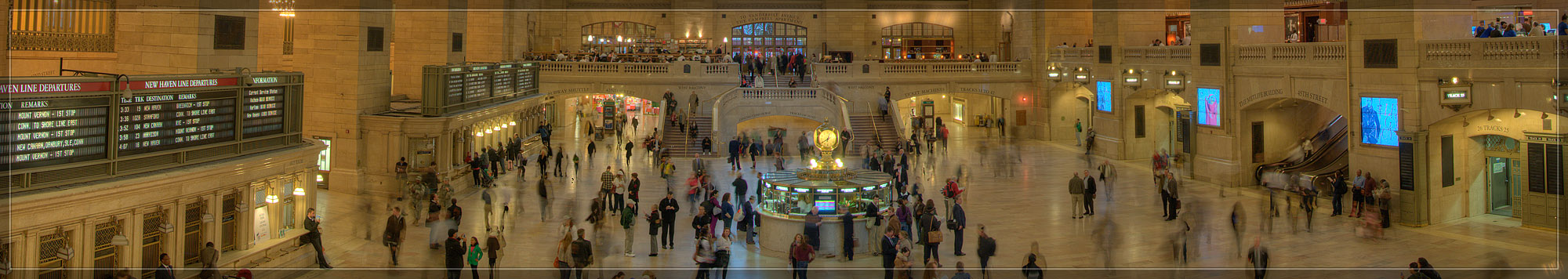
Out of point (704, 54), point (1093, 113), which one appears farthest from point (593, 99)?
point (1093, 113)

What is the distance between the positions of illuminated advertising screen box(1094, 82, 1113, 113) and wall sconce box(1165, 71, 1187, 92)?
4.30 metres

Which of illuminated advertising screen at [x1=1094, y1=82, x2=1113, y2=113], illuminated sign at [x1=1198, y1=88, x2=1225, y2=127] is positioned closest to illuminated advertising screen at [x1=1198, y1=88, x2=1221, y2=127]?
illuminated sign at [x1=1198, y1=88, x2=1225, y2=127]

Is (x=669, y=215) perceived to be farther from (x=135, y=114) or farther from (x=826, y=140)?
(x=135, y=114)

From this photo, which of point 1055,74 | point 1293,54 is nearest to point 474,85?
point 1293,54

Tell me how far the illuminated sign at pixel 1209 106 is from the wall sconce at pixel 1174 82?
2.17 feet

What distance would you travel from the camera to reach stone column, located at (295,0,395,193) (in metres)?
21.2

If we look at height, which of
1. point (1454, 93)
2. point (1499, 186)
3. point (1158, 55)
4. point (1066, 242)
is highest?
point (1158, 55)

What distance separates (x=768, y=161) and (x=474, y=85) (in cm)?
867

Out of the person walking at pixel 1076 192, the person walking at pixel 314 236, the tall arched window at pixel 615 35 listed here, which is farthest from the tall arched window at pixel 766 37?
the person walking at pixel 314 236

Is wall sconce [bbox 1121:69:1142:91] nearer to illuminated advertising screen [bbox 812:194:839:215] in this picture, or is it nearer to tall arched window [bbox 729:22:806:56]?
illuminated advertising screen [bbox 812:194:839:215]

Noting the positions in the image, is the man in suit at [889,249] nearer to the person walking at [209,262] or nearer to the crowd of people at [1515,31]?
the person walking at [209,262]

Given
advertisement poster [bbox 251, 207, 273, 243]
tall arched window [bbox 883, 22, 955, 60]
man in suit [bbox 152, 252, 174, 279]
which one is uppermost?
tall arched window [bbox 883, 22, 955, 60]

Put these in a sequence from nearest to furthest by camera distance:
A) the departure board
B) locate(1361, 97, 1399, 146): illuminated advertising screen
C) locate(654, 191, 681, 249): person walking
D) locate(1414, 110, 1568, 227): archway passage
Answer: the departure board < locate(654, 191, 681, 249): person walking < locate(1414, 110, 1568, 227): archway passage < locate(1361, 97, 1399, 146): illuminated advertising screen

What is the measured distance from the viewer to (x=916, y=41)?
1718 inches
